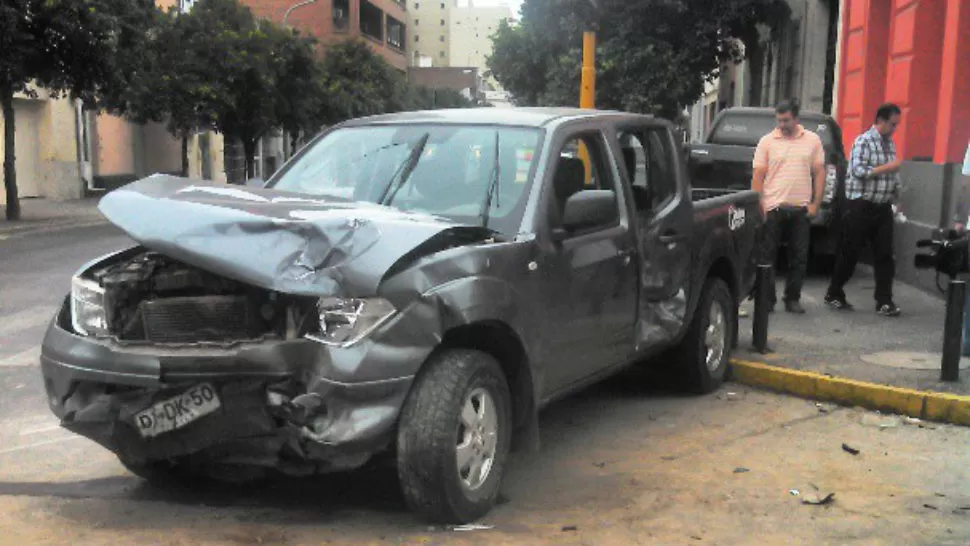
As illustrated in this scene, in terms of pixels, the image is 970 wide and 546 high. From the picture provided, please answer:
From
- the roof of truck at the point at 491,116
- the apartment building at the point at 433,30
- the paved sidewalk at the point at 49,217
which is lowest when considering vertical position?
the paved sidewalk at the point at 49,217

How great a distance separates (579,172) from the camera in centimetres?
533

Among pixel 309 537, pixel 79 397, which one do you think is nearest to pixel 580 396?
pixel 309 537

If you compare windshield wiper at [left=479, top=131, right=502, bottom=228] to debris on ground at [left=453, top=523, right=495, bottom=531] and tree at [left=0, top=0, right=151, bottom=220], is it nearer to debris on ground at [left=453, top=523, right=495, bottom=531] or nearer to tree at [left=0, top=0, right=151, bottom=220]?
debris on ground at [left=453, top=523, right=495, bottom=531]

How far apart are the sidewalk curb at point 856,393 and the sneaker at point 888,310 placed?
2.75 meters

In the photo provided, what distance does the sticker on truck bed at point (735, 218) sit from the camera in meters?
6.99

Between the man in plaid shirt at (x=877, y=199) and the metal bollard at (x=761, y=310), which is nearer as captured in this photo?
the metal bollard at (x=761, y=310)

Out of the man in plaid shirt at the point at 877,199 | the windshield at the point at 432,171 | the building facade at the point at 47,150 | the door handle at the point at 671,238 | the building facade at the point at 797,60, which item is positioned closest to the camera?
the windshield at the point at 432,171

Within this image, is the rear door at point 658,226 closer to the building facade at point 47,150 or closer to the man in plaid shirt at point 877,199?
the man in plaid shirt at point 877,199

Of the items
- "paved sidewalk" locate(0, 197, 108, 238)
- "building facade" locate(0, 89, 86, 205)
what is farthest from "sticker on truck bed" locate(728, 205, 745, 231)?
"building facade" locate(0, 89, 86, 205)

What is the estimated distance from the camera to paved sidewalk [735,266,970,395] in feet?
22.8

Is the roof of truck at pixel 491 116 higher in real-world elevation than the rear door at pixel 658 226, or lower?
higher

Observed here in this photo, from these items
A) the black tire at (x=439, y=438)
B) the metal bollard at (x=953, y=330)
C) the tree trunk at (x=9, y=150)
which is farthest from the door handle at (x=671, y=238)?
the tree trunk at (x=9, y=150)

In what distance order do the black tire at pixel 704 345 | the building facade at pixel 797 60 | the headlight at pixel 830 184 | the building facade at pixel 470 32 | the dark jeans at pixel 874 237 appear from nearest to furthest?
the black tire at pixel 704 345 < the dark jeans at pixel 874 237 < the headlight at pixel 830 184 < the building facade at pixel 797 60 < the building facade at pixel 470 32

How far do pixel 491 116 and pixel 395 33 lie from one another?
7544 centimetres
